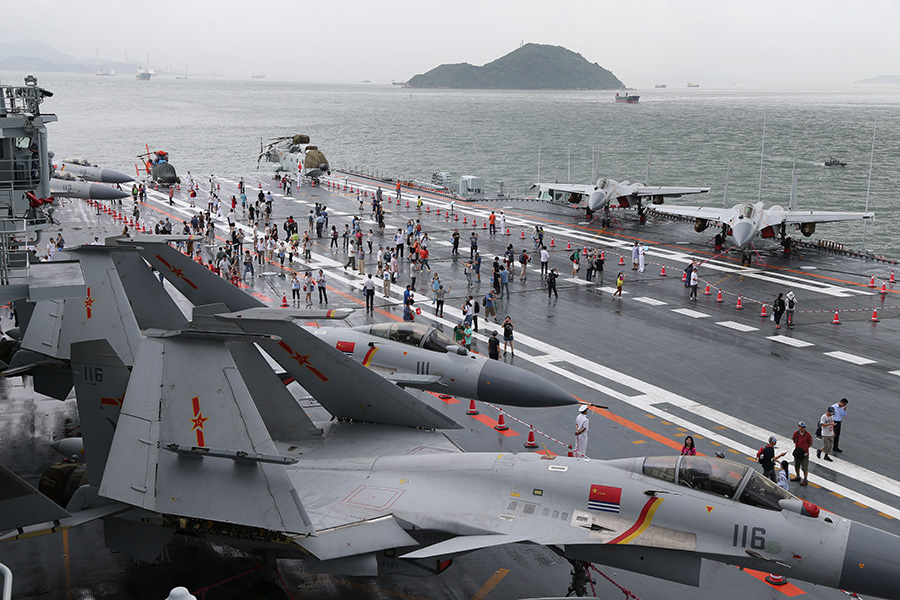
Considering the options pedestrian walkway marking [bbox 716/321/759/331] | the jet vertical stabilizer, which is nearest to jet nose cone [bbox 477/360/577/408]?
the jet vertical stabilizer

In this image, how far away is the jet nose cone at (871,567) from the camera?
1184 centimetres

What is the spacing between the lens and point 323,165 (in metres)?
77.2

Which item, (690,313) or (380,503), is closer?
(380,503)

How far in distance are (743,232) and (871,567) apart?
35.3m

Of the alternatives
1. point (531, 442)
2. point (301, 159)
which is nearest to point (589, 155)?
point (301, 159)

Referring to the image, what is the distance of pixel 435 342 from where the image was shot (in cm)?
2094

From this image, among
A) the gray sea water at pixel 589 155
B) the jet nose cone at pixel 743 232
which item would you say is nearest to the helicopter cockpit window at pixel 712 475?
the jet nose cone at pixel 743 232

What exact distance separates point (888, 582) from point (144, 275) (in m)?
18.3

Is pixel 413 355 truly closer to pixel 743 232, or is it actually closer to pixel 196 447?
pixel 196 447

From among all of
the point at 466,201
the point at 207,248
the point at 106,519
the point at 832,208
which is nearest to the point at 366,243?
the point at 207,248

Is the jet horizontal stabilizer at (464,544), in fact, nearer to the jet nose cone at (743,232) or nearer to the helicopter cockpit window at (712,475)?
the helicopter cockpit window at (712,475)

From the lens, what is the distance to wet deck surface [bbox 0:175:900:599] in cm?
1509

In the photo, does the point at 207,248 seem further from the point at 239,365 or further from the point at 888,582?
the point at 888,582

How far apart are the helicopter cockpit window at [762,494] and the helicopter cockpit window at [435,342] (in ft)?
31.3
